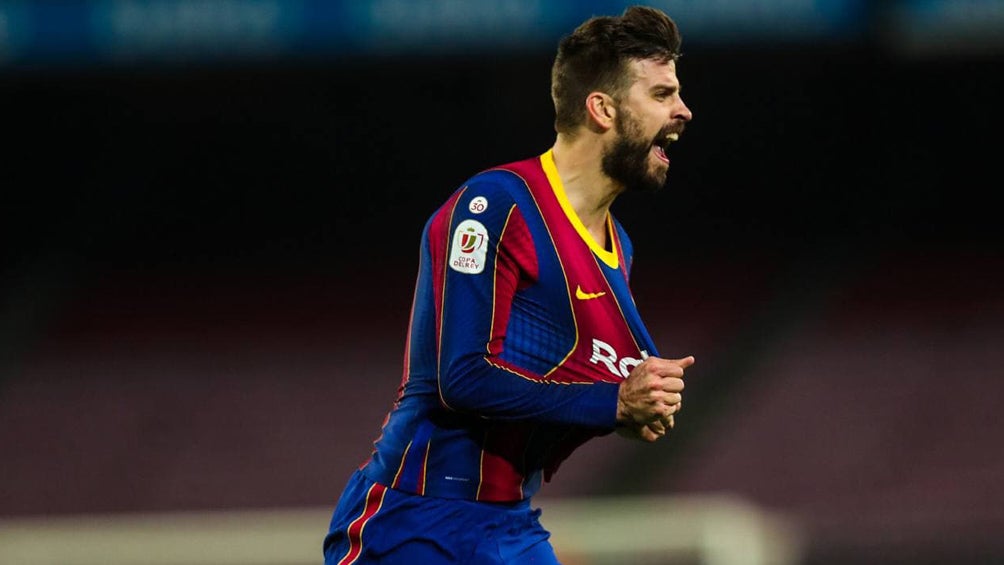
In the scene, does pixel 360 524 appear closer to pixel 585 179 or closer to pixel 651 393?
pixel 651 393

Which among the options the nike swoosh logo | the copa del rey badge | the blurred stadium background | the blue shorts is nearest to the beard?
the nike swoosh logo

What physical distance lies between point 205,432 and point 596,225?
7.31 meters

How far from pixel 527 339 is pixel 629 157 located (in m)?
0.47

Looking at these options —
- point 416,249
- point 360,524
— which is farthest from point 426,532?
point 416,249

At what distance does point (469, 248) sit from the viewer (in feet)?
10.2

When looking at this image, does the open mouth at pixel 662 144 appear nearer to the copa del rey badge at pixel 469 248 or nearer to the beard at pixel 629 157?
the beard at pixel 629 157

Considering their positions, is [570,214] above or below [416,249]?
below

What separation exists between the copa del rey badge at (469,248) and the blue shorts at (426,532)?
1.72ft

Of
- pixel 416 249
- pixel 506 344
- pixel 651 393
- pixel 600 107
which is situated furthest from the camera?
pixel 416 249

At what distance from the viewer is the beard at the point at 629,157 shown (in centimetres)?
336

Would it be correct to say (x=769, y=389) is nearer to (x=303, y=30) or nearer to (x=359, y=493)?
(x=303, y=30)

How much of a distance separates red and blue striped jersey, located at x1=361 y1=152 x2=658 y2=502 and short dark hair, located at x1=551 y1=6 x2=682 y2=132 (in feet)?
0.50

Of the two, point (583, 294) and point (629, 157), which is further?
point (629, 157)

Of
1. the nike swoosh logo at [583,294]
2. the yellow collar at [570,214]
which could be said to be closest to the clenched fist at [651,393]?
the nike swoosh logo at [583,294]
